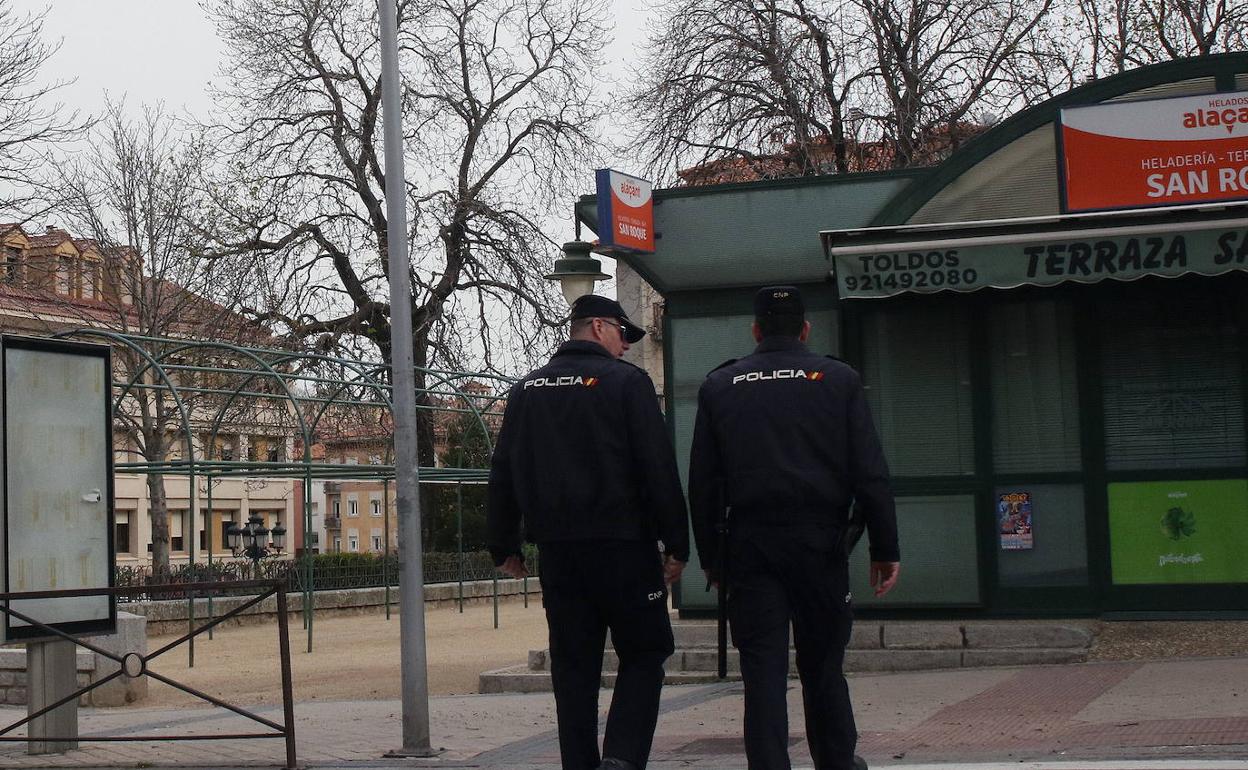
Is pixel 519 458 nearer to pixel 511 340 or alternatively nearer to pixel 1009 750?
pixel 1009 750

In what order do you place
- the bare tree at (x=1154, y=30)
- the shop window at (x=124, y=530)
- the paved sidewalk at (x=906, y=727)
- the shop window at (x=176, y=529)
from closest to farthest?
the paved sidewalk at (x=906, y=727)
the bare tree at (x=1154, y=30)
the shop window at (x=124, y=530)
the shop window at (x=176, y=529)

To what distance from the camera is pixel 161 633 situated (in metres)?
21.2

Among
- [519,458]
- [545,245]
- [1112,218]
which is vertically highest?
[545,245]

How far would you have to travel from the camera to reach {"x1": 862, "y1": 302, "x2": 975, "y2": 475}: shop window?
11.1 metres

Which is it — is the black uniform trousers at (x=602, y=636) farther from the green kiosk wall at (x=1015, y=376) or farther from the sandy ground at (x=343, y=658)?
the sandy ground at (x=343, y=658)

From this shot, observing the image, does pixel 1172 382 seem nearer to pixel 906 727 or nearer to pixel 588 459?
pixel 906 727

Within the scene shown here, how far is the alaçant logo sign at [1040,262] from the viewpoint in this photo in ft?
32.1

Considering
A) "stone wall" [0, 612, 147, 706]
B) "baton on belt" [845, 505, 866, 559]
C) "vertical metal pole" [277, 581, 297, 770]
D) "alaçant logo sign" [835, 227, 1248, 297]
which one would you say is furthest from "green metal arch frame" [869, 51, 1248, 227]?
"stone wall" [0, 612, 147, 706]

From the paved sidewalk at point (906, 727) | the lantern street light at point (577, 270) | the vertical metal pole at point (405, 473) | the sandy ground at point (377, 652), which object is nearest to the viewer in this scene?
the paved sidewalk at point (906, 727)

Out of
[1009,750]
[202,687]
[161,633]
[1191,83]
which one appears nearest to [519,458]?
[1009,750]

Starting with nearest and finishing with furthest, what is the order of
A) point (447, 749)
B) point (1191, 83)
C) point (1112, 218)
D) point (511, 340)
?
point (447, 749)
point (1112, 218)
point (1191, 83)
point (511, 340)

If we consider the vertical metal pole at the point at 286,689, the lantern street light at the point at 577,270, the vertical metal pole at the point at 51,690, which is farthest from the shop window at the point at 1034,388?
the vertical metal pole at the point at 51,690

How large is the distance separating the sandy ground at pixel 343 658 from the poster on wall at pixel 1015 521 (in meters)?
4.31

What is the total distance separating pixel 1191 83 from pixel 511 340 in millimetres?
21475
